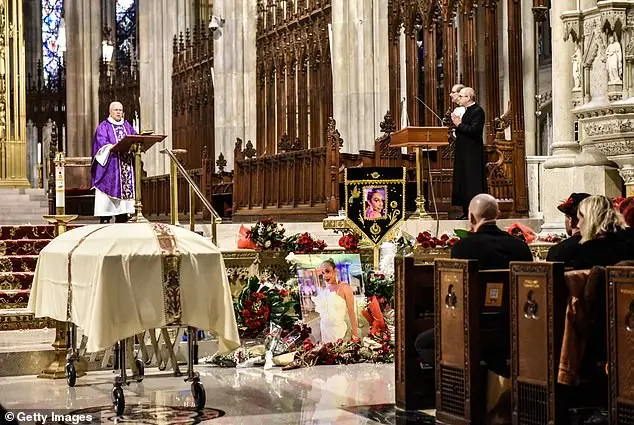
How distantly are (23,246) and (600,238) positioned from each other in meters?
8.52

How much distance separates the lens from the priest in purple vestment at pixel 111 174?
1488 cm

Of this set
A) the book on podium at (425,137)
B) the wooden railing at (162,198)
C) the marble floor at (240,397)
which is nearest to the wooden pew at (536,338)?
the marble floor at (240,397)

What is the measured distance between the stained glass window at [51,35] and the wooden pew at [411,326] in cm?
2948

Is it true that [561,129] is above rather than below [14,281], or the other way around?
above

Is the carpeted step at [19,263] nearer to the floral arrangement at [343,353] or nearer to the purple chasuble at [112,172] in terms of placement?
the purple chasuble at [112,172]

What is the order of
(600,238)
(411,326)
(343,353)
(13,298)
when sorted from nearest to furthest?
(600,238) → (411,326) → (343,353) → (13,298)

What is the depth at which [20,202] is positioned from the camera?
20.2m

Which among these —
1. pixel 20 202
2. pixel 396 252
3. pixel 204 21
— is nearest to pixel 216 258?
pixel 396 252

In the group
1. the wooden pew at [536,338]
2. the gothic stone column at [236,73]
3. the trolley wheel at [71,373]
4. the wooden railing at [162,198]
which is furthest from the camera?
the wooden railing at [162,198]

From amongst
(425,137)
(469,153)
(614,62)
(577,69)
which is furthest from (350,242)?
(614,62)

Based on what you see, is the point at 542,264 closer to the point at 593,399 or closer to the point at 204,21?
the point at 593,399

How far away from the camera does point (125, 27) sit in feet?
112

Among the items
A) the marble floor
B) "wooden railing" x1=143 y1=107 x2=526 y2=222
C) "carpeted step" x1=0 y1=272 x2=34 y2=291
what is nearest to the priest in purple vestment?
"carpeted step" x1=0 y1=272 x2=34 y2=291

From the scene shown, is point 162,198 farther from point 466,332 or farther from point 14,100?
point 466,332
